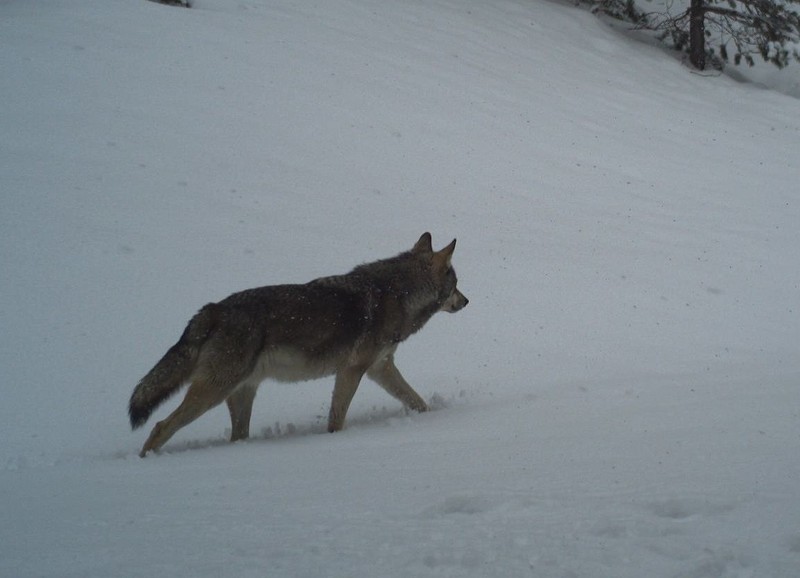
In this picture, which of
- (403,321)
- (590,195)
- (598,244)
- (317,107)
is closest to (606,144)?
(590,195)

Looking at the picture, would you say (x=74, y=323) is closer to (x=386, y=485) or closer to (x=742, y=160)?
(x=386, y=485)

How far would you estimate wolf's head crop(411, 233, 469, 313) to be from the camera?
788 cm

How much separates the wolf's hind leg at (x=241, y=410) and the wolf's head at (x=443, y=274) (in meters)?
2.22

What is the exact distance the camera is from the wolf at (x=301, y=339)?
621cm

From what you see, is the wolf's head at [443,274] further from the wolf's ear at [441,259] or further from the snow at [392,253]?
the snow at [392,253]

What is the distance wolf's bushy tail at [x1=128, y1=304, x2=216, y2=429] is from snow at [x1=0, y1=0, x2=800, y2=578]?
0.41 metres

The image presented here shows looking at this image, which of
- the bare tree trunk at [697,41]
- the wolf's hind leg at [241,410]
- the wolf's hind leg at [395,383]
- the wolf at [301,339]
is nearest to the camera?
the wolf at [301,339]

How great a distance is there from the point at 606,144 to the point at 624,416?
12.5 meters

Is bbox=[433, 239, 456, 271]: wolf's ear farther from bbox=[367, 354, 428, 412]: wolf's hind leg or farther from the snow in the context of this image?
the snow

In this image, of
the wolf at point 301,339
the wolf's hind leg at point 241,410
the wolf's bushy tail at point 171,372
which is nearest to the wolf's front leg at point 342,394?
the wolf at point 301,339

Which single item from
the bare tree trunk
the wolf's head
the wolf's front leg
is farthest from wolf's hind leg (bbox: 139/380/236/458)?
the bare tree trunk

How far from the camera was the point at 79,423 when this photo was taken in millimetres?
6770

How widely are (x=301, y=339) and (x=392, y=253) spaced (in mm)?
4507

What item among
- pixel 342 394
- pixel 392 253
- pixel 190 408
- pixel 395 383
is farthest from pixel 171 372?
pixel 392 253
